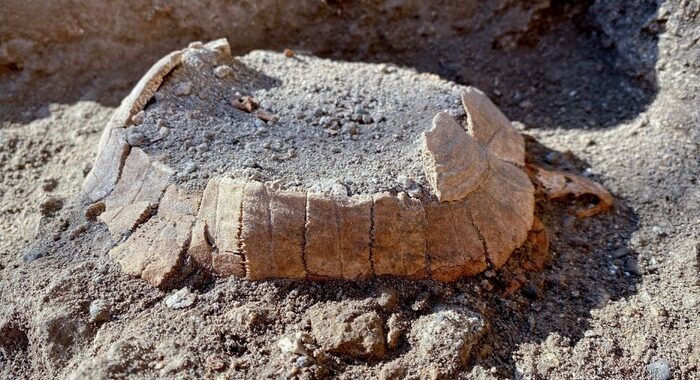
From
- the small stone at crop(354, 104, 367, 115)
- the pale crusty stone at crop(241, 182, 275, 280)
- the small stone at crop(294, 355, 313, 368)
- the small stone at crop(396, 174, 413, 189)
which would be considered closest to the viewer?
the small stone at crop(294, 355, 313, 368)

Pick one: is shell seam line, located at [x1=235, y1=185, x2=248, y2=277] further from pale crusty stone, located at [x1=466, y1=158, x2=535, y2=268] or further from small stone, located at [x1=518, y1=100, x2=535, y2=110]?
small stone, located at [x1=518, y1=100, x2=535, y2=110]

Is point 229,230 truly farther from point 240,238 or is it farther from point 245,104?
point 245,104

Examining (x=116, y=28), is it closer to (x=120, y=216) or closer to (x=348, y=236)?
(x=120, y=216)

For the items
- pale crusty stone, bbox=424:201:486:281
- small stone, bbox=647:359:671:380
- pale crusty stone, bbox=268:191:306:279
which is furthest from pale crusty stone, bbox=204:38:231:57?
small stone, bbox=647:359:671:380

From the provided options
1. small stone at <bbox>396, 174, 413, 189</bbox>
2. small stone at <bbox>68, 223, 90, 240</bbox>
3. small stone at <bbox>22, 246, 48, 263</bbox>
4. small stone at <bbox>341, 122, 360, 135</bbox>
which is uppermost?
small stone at <bbox>341, 122, 360, 135</bbox>

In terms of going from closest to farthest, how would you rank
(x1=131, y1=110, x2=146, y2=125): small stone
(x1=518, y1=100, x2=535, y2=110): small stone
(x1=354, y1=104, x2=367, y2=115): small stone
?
(x1=131, y1=110, x2=146, y2=125): small stone
(x1=354, y1=104, x2=367, y2=115): small stone
(x1=518, y1=100, x2=535, y2=110): small stone

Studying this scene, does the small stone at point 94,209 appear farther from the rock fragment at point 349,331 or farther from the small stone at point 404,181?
the small stone at point 404,181

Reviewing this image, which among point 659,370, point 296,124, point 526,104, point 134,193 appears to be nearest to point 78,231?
point 134,193

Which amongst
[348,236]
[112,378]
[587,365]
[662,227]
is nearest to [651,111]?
[662,227]
